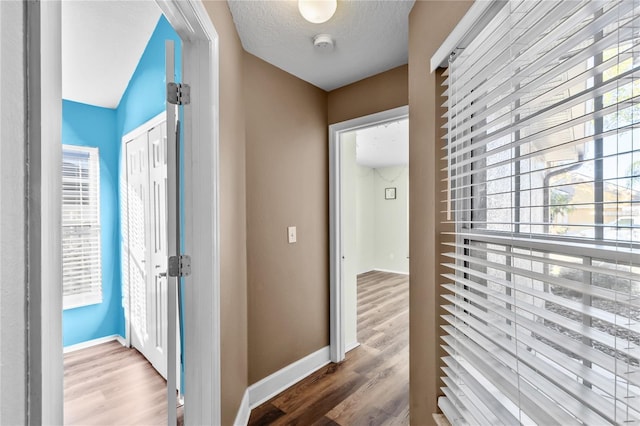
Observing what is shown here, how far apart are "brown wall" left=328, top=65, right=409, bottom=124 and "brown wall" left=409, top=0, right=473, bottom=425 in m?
0.60

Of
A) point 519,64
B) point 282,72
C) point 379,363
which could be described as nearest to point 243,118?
point 282,72

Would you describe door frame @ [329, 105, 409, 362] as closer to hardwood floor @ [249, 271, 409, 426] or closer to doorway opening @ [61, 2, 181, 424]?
hardwood floor @ [249, 271, 409, 426]

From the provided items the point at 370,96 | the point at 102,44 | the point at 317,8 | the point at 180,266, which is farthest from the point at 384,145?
the point at 180,266

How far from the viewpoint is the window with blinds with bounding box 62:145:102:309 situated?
2.83 meters

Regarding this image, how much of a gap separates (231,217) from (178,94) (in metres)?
0.67

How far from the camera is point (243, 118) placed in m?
1.89

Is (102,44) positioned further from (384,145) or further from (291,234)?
(384,145)

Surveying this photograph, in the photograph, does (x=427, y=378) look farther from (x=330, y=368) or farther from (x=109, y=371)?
(x=109, y=371)

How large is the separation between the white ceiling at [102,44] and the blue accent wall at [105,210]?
0.19m

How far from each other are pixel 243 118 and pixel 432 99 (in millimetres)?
1207

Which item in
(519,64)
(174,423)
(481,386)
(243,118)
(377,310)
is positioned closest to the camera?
(519,64)

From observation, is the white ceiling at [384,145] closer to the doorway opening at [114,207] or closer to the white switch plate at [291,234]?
the white switch plate at [291,234]

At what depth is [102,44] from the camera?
2123 millimetres

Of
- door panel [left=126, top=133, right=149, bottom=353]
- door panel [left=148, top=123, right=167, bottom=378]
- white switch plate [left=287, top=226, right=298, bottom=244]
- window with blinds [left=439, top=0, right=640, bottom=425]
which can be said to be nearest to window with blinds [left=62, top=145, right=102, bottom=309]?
door panel [left=126, top=133, right=149, bottom=353]
